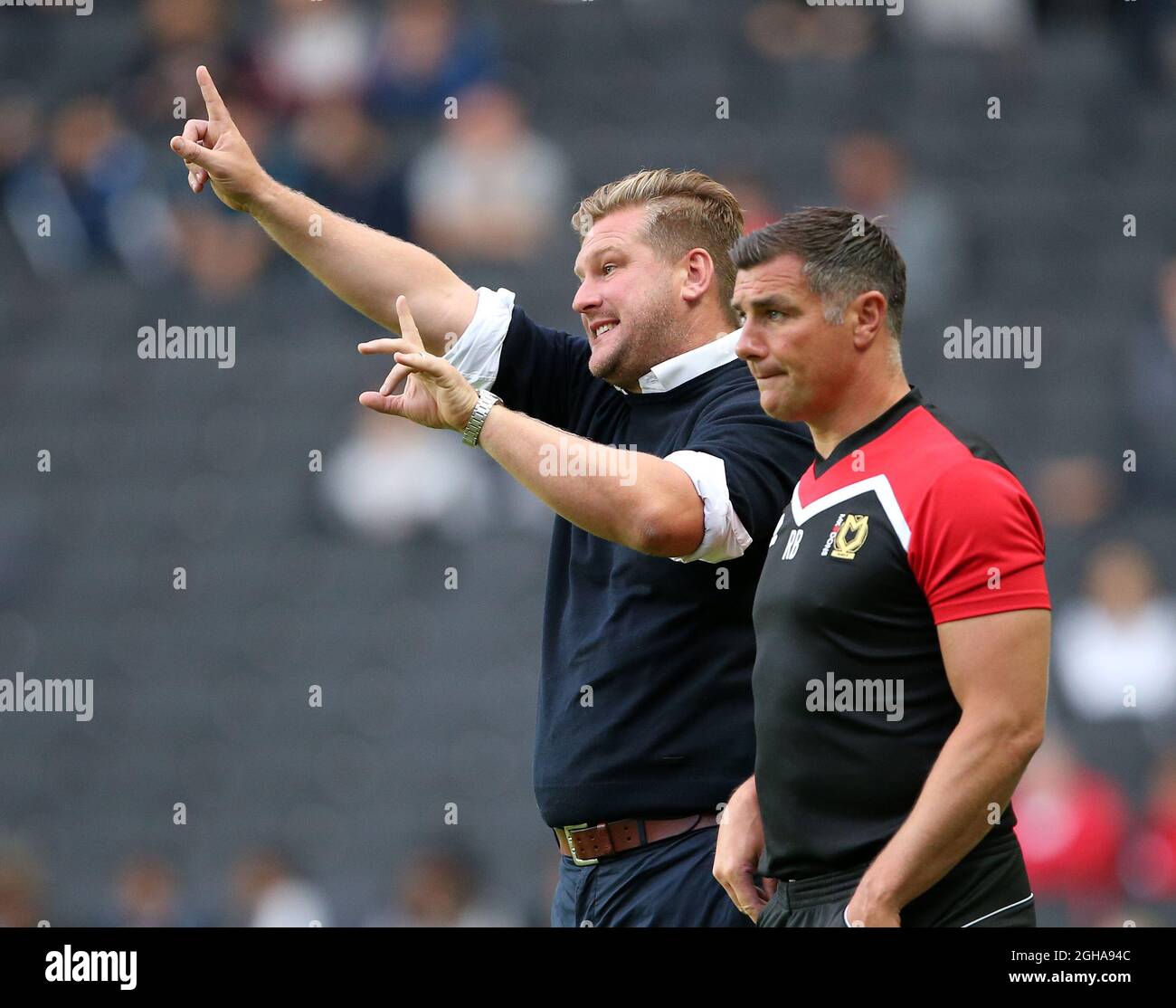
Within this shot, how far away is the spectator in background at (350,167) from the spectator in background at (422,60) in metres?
0.23

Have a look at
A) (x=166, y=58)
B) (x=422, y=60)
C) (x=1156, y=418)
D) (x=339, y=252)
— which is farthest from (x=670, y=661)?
(x=166, y=58)

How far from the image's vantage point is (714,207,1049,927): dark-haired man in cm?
235

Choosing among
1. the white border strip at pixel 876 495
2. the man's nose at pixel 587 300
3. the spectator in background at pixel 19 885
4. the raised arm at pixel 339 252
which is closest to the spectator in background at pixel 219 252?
the spectator in background at pixel 19 885

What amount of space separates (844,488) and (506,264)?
6.09 metres

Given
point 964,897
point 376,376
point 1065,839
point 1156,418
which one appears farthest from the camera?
point 376,376

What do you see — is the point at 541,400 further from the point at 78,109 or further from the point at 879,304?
the point at 78,109

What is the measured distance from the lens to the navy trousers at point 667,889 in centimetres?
297

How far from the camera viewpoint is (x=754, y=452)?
9.75 ft

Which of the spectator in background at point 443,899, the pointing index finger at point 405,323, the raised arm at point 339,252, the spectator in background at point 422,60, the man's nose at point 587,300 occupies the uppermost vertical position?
the spectator in background at point 422,60

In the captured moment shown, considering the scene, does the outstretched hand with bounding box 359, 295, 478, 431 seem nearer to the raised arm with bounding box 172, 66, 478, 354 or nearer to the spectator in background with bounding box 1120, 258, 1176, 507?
the raised arm with bounding box 172, 66, 478, 354

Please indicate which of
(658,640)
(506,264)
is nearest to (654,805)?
(658,640)

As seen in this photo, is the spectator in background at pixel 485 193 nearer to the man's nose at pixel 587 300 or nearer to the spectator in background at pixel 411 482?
the spectator in background at pixel 411 482

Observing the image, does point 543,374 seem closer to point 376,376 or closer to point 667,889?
point 667,889

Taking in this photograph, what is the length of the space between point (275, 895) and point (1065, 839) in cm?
300
